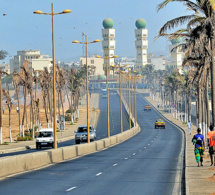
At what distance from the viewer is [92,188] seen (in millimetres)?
23688

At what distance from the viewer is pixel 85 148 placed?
173ft

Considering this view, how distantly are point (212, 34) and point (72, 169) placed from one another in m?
12.9

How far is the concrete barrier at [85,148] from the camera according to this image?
49.6m

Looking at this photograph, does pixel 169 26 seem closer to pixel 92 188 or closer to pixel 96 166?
pixel 96 166

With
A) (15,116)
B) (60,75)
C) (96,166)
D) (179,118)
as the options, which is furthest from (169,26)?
(179,118)

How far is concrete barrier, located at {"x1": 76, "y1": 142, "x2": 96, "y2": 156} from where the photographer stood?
49625mm

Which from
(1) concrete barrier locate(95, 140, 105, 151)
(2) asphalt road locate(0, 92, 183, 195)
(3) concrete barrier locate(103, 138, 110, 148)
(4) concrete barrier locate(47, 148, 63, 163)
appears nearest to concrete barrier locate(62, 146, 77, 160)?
(4) concrete barrier locate(47, 148, 63, 163)

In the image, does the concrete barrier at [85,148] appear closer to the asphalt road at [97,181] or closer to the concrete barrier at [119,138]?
the asphalt road at [97,181]

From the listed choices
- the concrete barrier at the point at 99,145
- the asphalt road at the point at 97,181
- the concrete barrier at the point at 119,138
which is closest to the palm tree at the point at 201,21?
the asphalt road at the point at 97,181

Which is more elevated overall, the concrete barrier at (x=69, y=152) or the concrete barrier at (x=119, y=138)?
the concrete barrier at (x=69, y=152)

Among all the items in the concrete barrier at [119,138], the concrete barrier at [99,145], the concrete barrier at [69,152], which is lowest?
the concrete barrier at [119,138]

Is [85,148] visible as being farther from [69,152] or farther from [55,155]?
[55,155]

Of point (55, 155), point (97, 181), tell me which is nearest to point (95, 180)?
point (97, 181)

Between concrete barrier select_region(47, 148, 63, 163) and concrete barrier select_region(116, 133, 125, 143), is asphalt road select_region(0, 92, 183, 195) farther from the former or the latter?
concrete barrier select_region(116, 133, 125, 143)
